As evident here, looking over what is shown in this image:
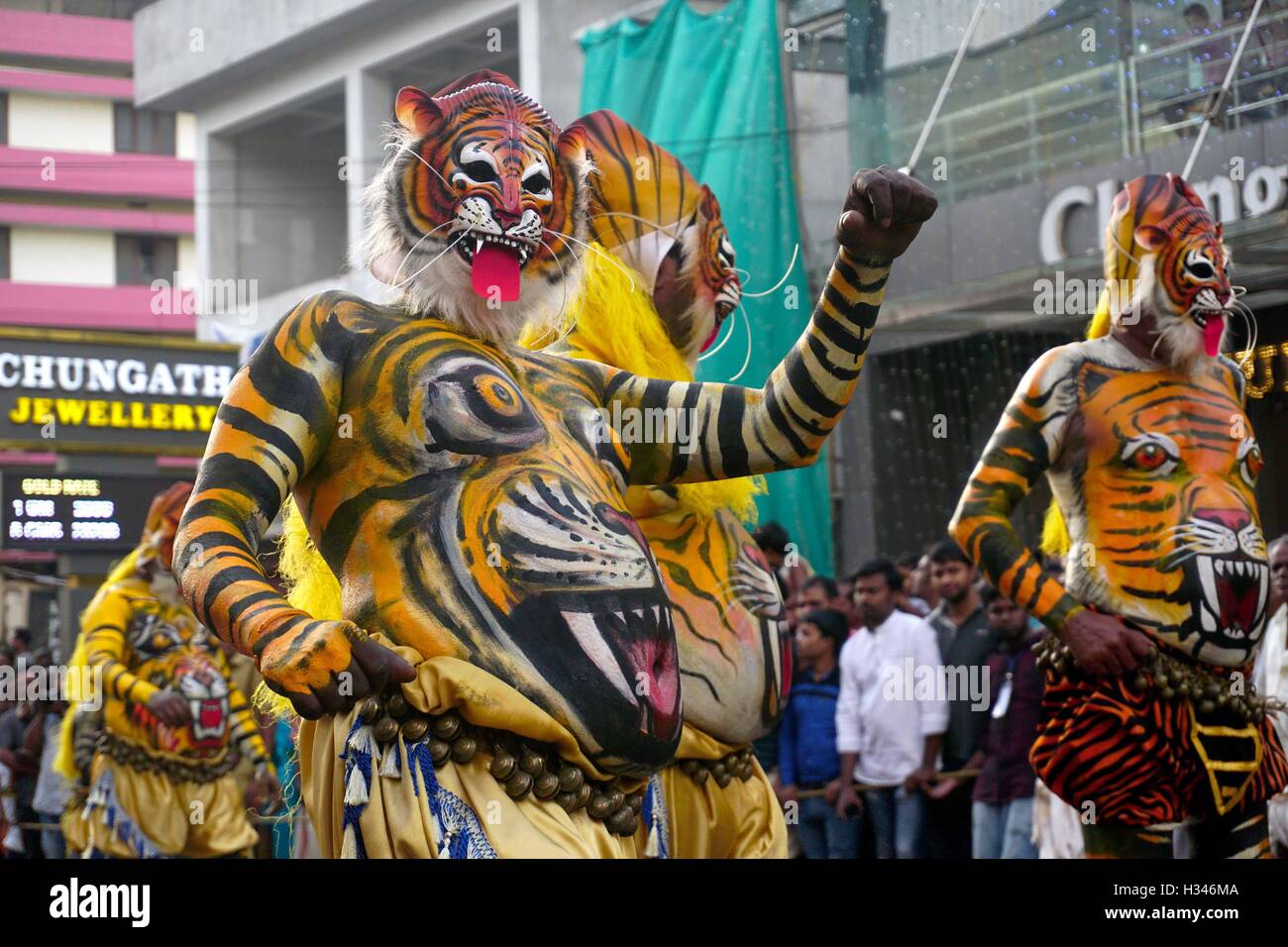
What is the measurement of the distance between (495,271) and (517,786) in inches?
30.2

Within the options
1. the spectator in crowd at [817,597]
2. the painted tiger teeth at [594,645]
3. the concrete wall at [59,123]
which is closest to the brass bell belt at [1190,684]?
the painted tiger teeth at [594,645]

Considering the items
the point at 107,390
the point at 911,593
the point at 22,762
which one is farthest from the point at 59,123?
the point at 911,593

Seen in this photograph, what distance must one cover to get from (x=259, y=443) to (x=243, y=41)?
1261 centimetres

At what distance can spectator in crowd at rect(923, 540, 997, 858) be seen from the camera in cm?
646

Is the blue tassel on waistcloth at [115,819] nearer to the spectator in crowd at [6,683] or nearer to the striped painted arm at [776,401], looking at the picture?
the spectator in crowd at [6,683]

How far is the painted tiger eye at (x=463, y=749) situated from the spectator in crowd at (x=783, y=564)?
150 inches

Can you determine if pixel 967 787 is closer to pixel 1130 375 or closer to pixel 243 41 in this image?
pixel 1130 375

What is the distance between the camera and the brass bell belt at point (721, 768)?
11.2 ft

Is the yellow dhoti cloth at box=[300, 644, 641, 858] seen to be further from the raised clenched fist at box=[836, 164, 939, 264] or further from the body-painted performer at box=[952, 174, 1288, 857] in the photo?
the body-painted performer at box=[952, 174, 1288, 857]

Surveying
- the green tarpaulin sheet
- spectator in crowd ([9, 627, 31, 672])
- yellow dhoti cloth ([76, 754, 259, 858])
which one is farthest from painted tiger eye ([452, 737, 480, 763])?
spectator in crowd ([9, 627, 31, 672])

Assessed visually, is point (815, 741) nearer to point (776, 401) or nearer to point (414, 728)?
point (776, 401)
